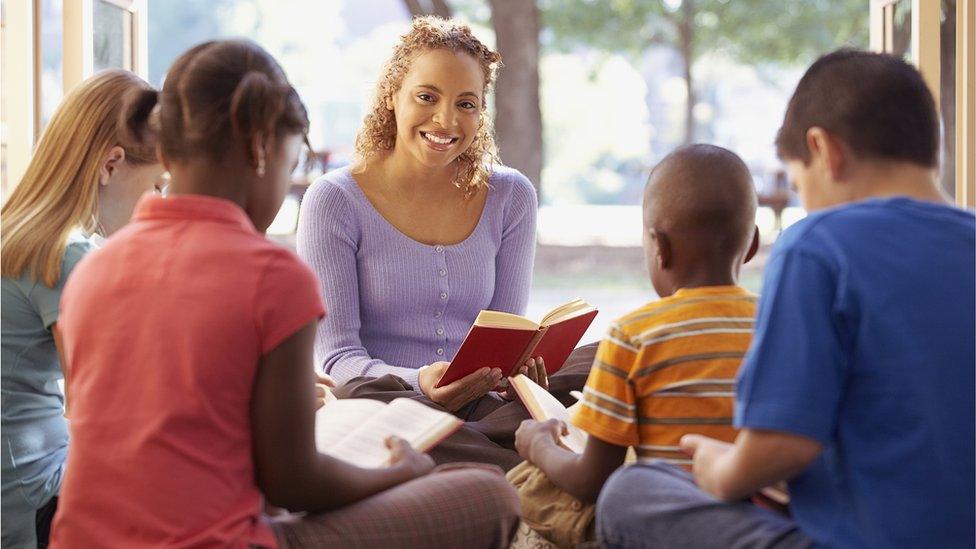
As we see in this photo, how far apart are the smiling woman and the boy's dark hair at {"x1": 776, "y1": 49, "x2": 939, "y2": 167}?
4.51 feet

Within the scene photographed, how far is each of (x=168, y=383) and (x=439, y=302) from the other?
160cm

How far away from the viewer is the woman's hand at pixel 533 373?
285 cm

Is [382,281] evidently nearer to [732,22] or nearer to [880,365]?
[880,365]

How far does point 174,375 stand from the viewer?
163 centimetres

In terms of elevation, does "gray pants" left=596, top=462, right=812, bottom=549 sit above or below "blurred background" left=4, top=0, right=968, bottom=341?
below

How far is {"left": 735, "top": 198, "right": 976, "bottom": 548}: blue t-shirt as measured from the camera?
5.20ft

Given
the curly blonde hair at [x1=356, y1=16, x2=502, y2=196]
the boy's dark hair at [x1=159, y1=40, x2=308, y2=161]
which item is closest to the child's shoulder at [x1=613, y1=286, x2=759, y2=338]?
the boy's dark hair at [x1=159, y1=40, x2=308, y2=161]

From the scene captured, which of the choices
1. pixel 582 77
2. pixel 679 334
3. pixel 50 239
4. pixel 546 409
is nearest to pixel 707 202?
pixel 679 334

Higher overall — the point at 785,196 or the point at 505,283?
the point at 785,196

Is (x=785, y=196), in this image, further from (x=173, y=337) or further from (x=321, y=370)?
(x=173, y=337)

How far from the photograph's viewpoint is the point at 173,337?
1639mm

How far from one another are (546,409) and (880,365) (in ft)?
3.20

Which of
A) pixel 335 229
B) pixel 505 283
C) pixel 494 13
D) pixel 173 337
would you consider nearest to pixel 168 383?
pixel 173 337

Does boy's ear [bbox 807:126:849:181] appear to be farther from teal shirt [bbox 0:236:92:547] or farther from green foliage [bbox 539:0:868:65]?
green foliage [bbox 539:0:868:65]
